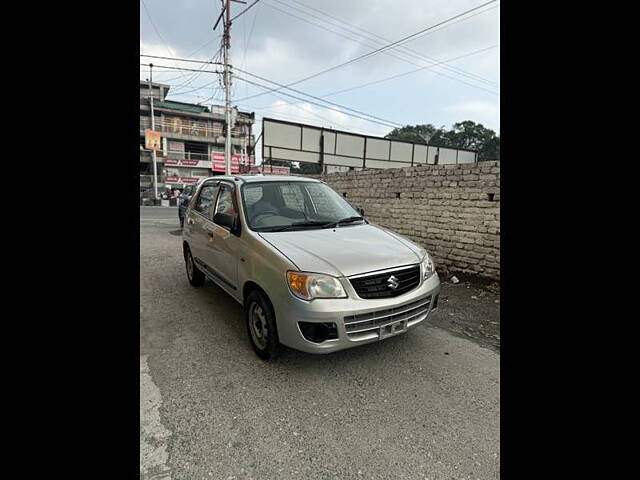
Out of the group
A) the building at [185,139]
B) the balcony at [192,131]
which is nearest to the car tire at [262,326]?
the building at [185,139]

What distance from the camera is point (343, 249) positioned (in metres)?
2.78

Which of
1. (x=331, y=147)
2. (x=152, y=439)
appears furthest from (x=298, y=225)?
(x=331, y=147)

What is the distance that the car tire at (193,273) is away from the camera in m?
4.82

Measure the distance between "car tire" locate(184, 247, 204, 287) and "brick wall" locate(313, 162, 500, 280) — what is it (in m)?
3.73

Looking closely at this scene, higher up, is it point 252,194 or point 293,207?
point 252,194

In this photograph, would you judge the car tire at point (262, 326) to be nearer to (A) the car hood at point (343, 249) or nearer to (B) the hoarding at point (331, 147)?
(A) the car hood at point (343, 249)

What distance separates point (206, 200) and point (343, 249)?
2.37 metres

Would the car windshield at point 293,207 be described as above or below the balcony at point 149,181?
below

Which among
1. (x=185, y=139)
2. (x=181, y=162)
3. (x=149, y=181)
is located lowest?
(x=149, y=181)

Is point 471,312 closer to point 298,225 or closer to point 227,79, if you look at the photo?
point 298,225

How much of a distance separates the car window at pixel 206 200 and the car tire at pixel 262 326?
1561 millimetres

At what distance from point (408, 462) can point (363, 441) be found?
27cm
